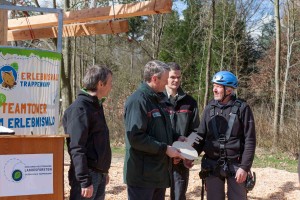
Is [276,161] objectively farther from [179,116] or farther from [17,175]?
[17,175]

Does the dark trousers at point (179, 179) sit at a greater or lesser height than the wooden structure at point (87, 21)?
lesser

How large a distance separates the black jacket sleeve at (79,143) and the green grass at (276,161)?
28.3 feet

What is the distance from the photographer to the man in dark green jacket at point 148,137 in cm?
463

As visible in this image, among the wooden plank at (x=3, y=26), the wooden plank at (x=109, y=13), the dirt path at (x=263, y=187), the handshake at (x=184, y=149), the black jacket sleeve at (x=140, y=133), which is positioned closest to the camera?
the black jacket sleeve at (x=140, y=133)

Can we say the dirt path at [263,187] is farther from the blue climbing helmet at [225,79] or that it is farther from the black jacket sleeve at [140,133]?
the black jacket sleeve at [140,133]

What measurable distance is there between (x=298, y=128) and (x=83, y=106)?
11966 millimetres

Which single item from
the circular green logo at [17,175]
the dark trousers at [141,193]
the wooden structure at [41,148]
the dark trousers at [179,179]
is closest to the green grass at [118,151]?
the dark trousers at [179,179]

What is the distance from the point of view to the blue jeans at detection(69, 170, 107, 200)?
Answer: 4.45 meters

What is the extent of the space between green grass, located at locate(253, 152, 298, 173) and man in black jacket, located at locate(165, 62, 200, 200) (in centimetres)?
672

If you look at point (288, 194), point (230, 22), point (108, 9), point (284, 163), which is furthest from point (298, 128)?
point (230, 22)

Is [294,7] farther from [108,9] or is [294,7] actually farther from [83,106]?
[83,106]

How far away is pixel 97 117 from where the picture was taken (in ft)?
14.7

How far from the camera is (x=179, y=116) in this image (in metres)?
5.93

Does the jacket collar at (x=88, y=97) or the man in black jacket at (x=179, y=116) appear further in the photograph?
the man in black jacket at (x=179, y=116)
